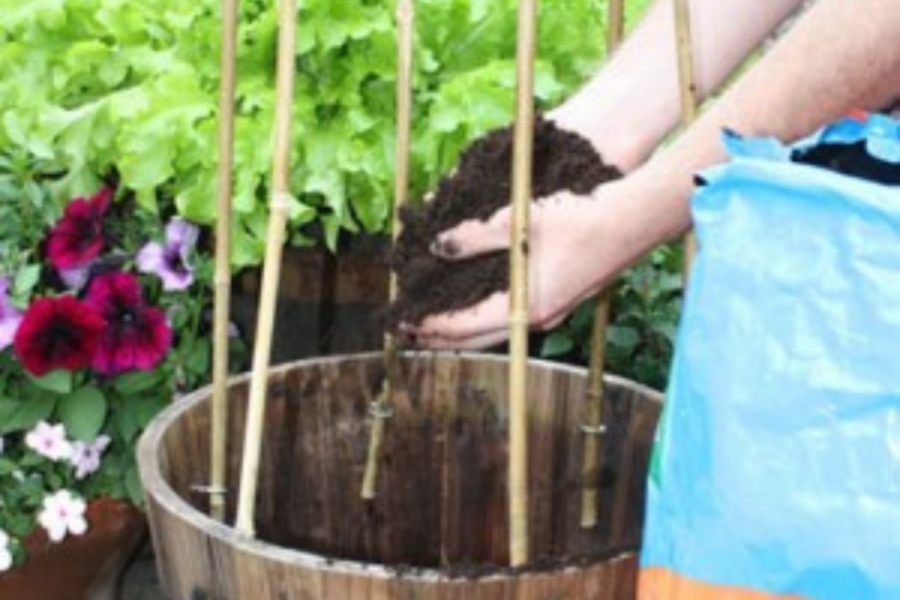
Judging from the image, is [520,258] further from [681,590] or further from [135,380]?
[135,380]

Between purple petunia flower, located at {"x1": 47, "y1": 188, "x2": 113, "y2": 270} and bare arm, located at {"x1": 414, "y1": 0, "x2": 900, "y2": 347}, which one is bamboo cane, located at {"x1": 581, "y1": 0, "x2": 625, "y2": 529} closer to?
bare arm, located at {"x1": 414, "y1": 0, "x2": 900, "y2": 347}

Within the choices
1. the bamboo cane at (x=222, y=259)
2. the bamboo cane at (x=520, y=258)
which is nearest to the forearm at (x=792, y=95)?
the bamboo cane at (x=520, y=258)

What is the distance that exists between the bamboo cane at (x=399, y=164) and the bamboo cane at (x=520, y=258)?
1.01ft

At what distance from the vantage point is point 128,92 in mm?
2018

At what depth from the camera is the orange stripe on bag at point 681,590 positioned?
3.16ft

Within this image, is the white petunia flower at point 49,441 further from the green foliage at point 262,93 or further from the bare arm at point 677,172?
the bare arm at point 677,172

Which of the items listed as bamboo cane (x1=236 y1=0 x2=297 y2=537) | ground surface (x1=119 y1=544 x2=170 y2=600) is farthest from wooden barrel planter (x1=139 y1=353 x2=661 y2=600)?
ground surface (x1=119 y1=544 x2=170 y2=600)

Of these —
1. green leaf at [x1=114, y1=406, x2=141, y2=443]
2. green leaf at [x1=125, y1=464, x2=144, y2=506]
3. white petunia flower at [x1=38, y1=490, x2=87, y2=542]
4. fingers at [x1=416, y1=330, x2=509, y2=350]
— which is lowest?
white petunia flower at [x1=38, y1=490, x2=87, y2=542]

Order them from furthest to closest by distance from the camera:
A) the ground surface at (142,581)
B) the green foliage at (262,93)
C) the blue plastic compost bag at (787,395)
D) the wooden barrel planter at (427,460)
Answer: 1. the ground surface at (142,581)
2. the green foliage at (262,93)
3. the wooden barrel planter at (427,460)
4. the blue plastic compost bag at (787,395)

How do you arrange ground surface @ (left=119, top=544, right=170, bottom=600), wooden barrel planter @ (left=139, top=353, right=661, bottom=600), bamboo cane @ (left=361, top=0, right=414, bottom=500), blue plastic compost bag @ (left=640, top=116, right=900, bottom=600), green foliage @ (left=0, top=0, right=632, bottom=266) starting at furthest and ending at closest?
ground surface @ (left=119, top=544, right=170, bottom=600) < green foliage @ (left=0, top=0, right=632, bottom=266) < wooden barrel planter @ (left=139, top=353, right=661, bottom=600) < bamboo cane @ (left=361, top=0, right=414, bottom=500) < blue plastic compost bag @ (left=640, top=116, right=900, bottom=600)

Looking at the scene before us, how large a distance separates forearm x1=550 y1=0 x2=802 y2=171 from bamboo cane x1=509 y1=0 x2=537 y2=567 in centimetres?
34

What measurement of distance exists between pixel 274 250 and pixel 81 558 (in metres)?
0.90

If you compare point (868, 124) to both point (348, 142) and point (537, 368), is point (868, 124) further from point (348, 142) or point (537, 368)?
point (348, 142)

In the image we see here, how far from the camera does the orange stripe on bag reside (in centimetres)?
96
